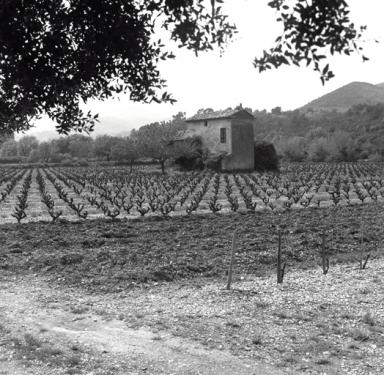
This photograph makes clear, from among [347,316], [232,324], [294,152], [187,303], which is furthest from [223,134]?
[232,324]

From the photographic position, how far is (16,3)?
374 centimetres

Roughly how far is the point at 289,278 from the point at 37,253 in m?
6.10

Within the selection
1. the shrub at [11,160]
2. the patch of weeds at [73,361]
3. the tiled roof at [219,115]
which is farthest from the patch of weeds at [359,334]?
the shrub at [11,160]

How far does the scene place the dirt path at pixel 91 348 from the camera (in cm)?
587

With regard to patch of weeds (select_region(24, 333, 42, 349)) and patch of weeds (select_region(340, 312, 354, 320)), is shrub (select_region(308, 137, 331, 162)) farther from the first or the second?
patch of weeds (select_region(24, 333, 42, 349))

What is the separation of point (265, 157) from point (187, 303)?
49064mm

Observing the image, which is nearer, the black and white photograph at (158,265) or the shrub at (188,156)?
the black and white photograph at (158,265)

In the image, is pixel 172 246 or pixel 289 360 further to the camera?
pixel 172 246

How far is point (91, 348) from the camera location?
6438mm

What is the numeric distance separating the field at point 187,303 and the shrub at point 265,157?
40.5 m

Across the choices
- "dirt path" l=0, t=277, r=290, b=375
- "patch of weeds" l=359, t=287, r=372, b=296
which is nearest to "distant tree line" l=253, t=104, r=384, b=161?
"patch of weeds" l=359, t=287, r=372, b=296

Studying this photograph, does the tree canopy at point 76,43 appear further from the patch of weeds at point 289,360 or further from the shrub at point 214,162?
the shrub at point 214,162

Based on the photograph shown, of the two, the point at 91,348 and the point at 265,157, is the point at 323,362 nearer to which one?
the point at 91,348

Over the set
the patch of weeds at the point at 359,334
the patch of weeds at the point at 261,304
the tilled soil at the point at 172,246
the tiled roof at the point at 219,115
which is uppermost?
the tiled roof at the point at 219,115
